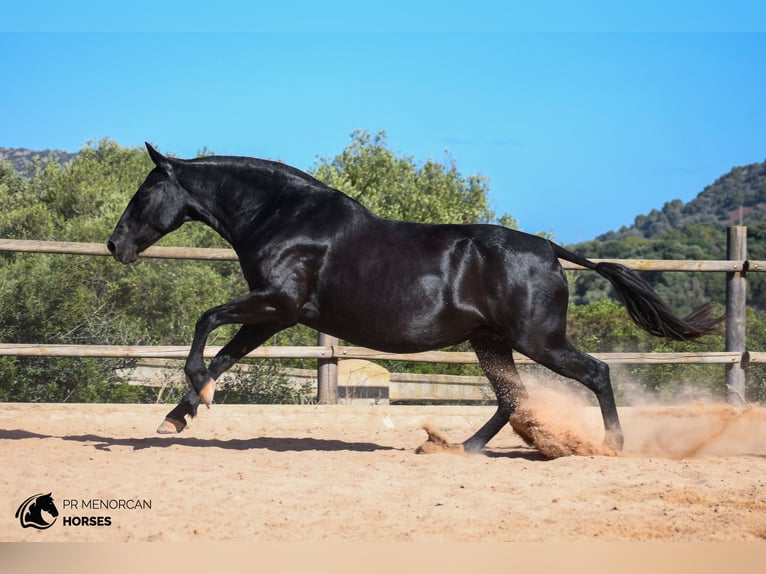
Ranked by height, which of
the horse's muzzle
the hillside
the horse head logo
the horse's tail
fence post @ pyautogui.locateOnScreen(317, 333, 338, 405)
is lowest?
the horse head logo

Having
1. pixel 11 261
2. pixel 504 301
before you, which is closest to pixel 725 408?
pixel 504 301

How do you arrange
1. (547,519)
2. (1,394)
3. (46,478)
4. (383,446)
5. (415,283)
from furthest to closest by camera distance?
(1,394) → (383,446) → (415,283) → (46,478) → (547,519)

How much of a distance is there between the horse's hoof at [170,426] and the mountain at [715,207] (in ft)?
161

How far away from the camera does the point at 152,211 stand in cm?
568

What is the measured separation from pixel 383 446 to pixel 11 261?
6865 mm

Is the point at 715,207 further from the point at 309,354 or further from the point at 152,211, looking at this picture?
the point at 152,211

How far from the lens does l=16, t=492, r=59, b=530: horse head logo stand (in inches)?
144

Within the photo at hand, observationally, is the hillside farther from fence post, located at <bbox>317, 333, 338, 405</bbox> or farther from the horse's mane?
the horse's mane

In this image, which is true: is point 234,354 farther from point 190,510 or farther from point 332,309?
point 190,510

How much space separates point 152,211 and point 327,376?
88.7 inches

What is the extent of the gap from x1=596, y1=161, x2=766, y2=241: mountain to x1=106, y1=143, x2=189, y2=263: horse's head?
4881cm

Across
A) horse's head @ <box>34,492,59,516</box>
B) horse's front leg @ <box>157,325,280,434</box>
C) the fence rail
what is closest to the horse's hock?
the fence rail

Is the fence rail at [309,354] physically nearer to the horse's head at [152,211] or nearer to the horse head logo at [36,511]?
the horse's head at [152,211]

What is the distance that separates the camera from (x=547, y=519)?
12.3 feet
